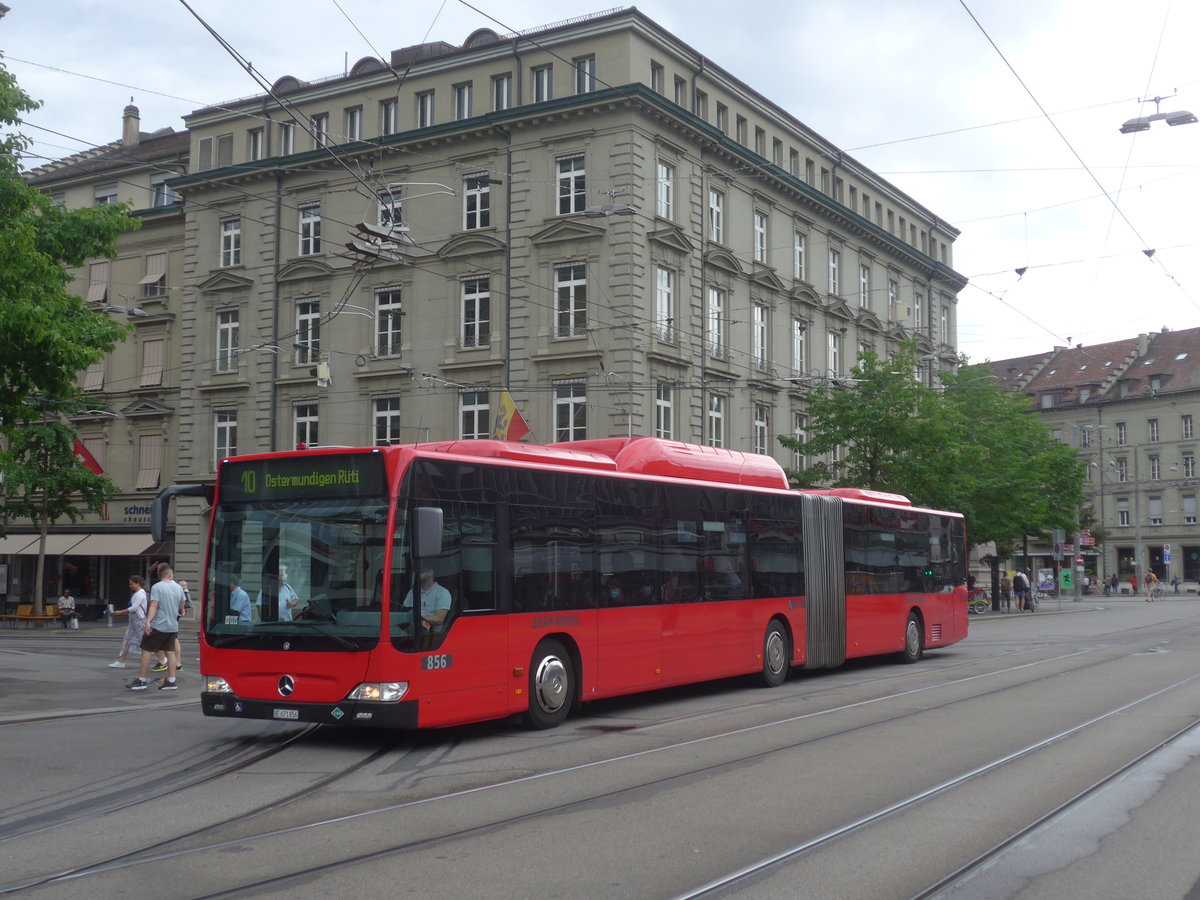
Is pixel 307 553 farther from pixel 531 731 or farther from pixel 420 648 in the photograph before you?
pixel 531 731

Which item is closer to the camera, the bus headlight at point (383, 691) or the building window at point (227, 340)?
the bus headlight at point (383, 691)

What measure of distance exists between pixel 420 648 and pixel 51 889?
16.6 ft

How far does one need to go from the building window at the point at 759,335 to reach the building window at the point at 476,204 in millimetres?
9401

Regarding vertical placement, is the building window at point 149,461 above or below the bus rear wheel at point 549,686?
above

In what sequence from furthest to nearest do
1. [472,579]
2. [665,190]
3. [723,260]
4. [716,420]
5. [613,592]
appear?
[723,260] → [716,420] → [665,190] → [613,592] → [472,579]

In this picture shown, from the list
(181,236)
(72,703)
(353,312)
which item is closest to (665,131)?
(353,312)

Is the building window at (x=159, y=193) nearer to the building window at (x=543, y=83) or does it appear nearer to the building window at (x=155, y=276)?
the building window at (x=155, y=276)

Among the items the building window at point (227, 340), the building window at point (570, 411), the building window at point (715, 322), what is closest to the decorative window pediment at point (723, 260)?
the building window at point (715, 322)

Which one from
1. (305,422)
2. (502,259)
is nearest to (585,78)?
(502,259)

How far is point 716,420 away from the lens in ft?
127

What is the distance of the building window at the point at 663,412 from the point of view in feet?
116

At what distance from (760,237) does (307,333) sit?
15.5m

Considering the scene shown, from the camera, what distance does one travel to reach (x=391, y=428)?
1531 inches

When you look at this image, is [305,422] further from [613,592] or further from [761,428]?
[613,592]
